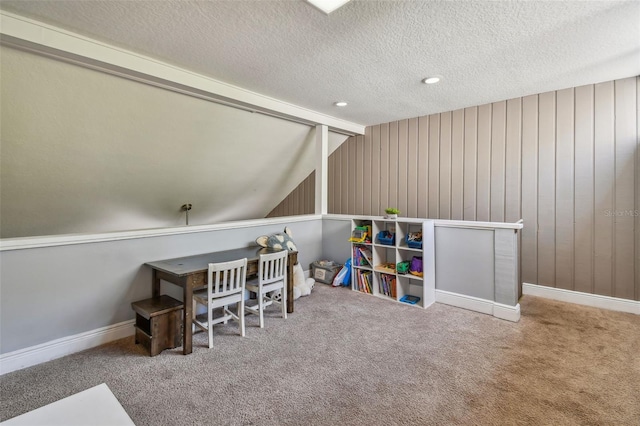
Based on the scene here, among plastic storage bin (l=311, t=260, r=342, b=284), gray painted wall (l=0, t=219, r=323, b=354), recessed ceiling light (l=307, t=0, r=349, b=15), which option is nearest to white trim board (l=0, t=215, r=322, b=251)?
gray painted wall (l=0, t=219, r=323, b=354)

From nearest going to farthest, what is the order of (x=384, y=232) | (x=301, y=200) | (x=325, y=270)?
(x=384, y=232) → (x=325, y=270) → (x=301, y=200)

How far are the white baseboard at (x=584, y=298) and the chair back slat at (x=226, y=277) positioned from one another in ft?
11.2

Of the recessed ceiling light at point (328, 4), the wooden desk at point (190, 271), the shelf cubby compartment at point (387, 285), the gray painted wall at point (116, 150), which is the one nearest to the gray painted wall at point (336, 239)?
the shelf cubby compartment at point (387, 285)

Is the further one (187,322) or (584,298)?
(584,298)

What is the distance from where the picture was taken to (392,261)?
12.7ft

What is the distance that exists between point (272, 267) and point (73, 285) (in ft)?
5.14

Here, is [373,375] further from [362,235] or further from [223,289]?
[362,235]

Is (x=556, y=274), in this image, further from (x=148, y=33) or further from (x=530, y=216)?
(x=148, y=33)

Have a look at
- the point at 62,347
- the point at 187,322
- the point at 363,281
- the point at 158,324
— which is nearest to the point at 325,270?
the point at 363,281

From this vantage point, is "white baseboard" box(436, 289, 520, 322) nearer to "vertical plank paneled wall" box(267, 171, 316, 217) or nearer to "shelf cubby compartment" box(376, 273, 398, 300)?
"shelf cubby compartment" box(376, 273, 398, 300)

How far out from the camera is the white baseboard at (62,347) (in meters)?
→ 2.10

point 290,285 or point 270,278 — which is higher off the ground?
point 270,278

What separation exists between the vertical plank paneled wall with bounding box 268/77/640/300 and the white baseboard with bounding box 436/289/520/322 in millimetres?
1037

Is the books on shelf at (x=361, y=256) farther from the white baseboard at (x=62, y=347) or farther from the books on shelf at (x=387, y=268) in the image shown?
the white baseboard at (x=62, y=347)
